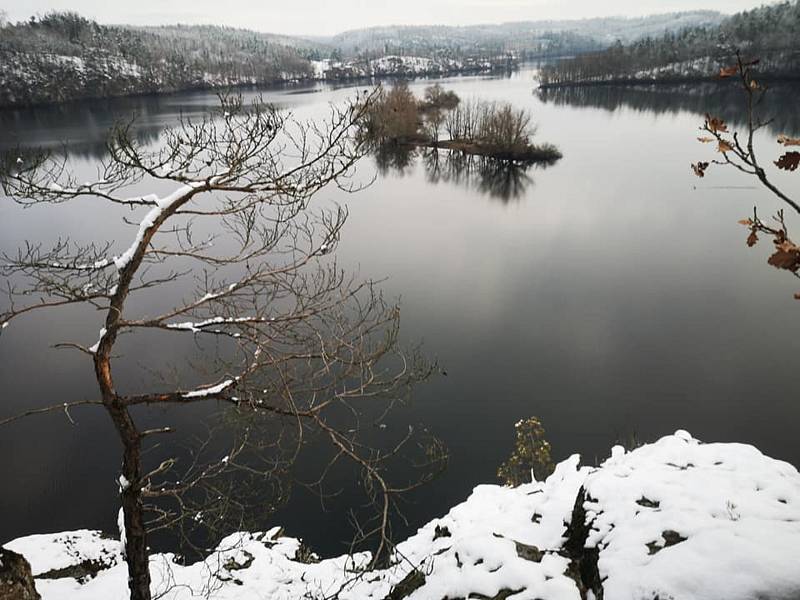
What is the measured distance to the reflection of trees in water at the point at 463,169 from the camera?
36.4 metres

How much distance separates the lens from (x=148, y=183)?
122 feet

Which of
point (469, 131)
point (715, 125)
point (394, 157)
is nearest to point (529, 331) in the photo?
point (715, 125)

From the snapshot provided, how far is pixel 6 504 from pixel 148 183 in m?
29.6

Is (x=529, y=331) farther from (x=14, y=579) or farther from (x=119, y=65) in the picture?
(x=119, y=65)

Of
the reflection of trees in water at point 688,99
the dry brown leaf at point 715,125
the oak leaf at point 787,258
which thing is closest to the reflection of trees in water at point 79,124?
the dry brown leaf at point 715,125

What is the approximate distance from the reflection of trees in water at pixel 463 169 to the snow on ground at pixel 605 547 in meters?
29.3

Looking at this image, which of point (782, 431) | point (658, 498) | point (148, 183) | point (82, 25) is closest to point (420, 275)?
point (782, 431)

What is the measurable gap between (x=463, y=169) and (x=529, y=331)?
84.2 feet

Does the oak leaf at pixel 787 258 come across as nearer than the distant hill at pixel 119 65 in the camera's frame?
Yes

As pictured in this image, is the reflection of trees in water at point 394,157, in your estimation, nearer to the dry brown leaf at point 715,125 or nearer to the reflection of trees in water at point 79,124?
the reflection of trees in water at point 79,124

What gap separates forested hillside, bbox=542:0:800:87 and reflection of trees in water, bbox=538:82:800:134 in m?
6.25

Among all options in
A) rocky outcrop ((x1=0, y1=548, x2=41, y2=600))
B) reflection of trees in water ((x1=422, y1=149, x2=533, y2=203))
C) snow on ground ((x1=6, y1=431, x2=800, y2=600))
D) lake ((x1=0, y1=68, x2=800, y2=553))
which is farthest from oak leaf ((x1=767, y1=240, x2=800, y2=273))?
reflection of trees in water ((x1=422, y1=149, x2=533, y2=203))

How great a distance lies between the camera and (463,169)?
4150cm

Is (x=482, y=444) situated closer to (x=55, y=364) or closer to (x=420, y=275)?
(x=420, y=275)
